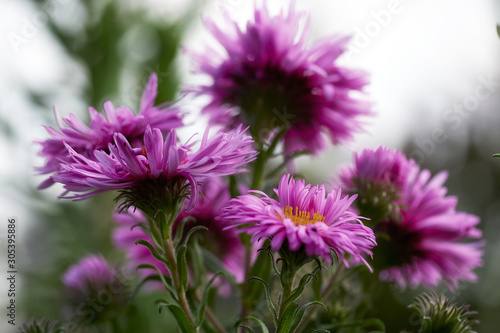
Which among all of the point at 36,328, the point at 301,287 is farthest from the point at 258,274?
the point at 36,328

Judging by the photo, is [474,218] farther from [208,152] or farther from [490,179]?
[490,179]

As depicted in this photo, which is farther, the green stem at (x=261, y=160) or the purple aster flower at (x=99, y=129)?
the green stem at (x=261, y=160)

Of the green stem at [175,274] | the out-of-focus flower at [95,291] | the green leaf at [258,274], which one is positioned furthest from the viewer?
the out-of-focus flower at [95,291]

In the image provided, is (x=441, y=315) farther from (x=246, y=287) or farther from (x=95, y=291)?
(x=95, y=291)

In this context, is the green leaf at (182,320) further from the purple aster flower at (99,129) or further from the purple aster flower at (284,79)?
the purple aster flower at (284,79)

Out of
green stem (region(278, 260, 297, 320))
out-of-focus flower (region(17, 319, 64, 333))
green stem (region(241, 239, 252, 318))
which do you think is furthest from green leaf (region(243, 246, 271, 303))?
out-of-focus flower (region(17, 319, 64, 333))

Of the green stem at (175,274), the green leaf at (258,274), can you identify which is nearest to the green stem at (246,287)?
the green leaf at (258,274)
